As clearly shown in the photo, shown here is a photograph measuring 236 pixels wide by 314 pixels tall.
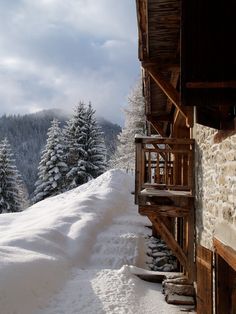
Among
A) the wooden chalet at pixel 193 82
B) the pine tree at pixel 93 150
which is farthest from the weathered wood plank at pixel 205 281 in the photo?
the pine tree at pixel 93 150

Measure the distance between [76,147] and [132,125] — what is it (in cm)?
545

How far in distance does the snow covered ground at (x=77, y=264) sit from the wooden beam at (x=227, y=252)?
3381 millimetres

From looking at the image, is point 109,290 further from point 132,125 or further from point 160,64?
point 132,125

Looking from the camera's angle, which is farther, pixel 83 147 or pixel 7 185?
pixel 83 147

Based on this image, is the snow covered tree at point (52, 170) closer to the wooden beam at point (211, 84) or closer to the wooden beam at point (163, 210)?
the wooden beam at point (163, 210)

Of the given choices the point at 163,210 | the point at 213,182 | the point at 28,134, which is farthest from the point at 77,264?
the point at 28,134

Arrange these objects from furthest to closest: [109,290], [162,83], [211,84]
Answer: [109,290] < [162,83] < [211,84]

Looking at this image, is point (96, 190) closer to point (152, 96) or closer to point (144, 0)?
point (152, 96)

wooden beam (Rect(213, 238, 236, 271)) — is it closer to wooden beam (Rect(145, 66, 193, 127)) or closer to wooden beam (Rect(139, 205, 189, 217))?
wooden beam (Rect(139, 205, 189, 217))

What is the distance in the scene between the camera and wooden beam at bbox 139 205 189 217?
23.9 feet

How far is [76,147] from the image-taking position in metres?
29.4

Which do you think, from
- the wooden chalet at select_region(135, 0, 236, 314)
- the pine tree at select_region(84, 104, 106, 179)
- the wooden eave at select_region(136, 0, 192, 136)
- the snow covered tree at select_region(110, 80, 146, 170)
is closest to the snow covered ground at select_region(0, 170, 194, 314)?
the wooden chalet at select_region(135, 0, 236, 314)

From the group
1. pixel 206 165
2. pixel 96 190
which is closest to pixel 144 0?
pixel 206 165

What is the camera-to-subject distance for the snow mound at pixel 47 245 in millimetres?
7195
